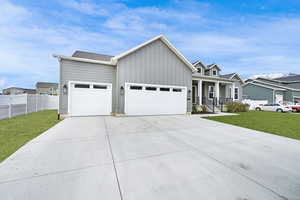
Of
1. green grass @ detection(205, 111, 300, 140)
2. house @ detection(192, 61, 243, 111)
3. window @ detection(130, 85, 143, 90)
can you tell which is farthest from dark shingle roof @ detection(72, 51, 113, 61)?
green grass @ detection(205, 111, 300, 140)

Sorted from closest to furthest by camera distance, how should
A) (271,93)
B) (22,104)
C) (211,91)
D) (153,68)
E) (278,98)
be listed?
(22,104)
(153,68)
(211,91)
(271,93)
(278,98)

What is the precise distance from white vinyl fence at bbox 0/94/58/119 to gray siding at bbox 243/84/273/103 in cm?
3056

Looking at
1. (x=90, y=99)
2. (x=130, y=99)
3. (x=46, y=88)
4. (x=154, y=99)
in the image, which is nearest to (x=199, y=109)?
(x=154, y=99)

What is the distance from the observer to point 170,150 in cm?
339

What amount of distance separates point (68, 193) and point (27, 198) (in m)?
0.49

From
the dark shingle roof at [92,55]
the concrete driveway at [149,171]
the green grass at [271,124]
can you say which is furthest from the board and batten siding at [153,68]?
the concrete driveway at [149,171]

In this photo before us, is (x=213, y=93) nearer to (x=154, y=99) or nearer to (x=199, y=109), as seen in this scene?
(x=199, y=109)

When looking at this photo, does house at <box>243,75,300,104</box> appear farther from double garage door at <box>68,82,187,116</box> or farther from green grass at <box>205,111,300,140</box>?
double garage door at <box>68,82,187,116</box>

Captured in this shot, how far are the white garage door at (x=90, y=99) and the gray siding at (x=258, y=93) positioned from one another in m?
24.6

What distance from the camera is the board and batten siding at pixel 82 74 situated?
834 centimetres

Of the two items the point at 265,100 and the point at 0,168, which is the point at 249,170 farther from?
the point at 265,100

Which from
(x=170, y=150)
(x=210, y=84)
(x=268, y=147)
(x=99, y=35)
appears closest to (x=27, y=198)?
(x=170, y=150)

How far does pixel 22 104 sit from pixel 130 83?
856 centimetres

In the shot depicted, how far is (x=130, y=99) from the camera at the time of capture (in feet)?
30.5
